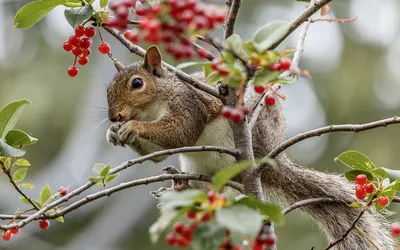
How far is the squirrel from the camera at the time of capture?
2.32m

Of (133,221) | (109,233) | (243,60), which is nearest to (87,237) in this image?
(109,233)

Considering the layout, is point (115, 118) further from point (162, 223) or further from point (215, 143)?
point (162, 223)

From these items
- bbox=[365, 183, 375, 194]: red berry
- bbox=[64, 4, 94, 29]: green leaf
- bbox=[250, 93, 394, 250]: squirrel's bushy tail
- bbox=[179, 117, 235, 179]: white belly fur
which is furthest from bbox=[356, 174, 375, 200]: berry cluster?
bbox=[179, 117, 235, 179]: white belly fur

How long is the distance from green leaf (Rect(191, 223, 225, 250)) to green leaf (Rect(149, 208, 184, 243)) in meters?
0.04

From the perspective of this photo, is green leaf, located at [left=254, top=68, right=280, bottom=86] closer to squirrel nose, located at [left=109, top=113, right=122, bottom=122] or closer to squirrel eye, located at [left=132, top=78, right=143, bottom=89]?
squirrel nose, located at [left=109, top=113, right=122, bottom=122]

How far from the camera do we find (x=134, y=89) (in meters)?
2.62

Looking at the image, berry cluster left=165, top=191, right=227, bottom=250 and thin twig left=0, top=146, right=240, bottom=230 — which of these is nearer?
→ berry cluster left=165, top=191, right=227, bottom=250

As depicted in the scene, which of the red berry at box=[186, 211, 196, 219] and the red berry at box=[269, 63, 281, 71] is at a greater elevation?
the red berry at box=[269, 63, 281, 71]

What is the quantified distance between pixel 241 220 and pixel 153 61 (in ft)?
5.11

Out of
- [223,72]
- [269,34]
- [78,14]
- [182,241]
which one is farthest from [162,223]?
[78,14]

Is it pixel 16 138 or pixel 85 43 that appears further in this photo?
pixel 85 43

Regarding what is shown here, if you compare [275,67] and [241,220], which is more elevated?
[275,67]

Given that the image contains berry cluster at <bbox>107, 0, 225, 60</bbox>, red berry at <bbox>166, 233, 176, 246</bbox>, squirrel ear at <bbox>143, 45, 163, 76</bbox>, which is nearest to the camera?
berry cluster at <bbox>107, 0, 225, 60</bbox>

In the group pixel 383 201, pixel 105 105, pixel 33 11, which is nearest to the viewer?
pixel 383 201
